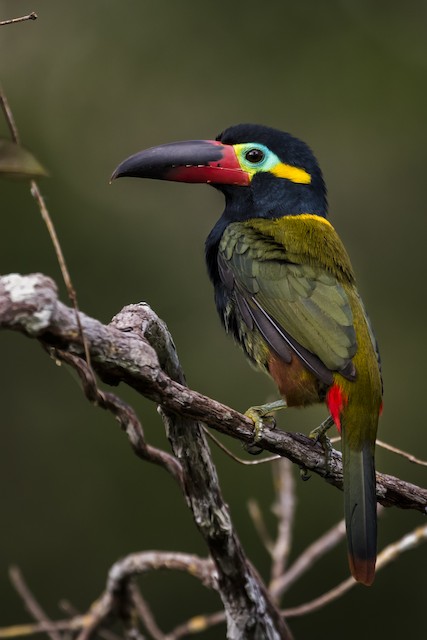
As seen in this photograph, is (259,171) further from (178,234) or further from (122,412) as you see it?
(178,234)

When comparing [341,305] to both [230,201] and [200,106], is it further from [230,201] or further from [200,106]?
[200,106]

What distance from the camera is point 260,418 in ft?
9.75

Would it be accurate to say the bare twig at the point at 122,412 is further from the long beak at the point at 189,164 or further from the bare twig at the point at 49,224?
the long beak at the point at 189,164

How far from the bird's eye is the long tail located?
1.40 metres

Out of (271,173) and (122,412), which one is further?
(271,173)

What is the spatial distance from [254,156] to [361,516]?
1.54 m

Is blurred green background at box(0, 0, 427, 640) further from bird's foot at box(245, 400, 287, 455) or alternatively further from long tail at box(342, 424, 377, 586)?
long tail at box(342, 424, 377, 586)

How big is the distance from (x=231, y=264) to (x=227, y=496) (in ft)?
8.93

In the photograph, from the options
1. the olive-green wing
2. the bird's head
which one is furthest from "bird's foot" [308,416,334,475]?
the bird's head

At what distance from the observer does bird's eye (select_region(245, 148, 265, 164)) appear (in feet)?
12.7

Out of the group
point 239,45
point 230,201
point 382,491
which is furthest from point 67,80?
point 382,491

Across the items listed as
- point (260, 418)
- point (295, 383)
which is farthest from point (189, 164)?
point (260, 418)

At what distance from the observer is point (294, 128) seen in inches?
315

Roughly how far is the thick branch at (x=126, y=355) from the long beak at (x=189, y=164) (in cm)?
114
